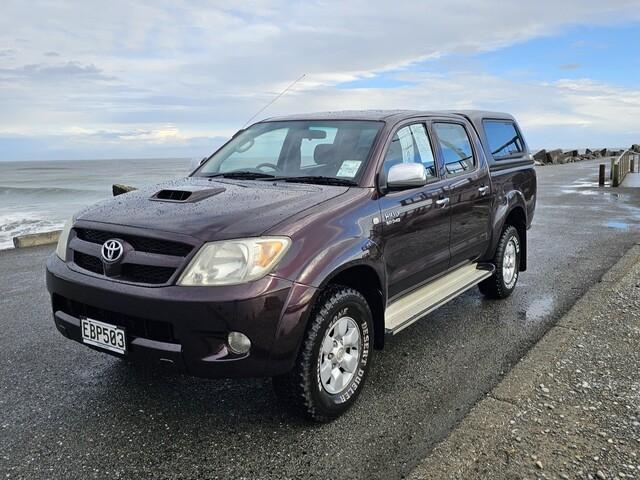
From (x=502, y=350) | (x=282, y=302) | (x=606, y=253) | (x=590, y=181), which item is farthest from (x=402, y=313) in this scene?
(x=590, y=181)

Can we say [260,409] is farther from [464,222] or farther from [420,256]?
[464,222]

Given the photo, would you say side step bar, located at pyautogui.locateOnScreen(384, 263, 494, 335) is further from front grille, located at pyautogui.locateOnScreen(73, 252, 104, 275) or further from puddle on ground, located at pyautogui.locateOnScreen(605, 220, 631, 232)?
puddle on ground, located at pyautogui.locateOnScreen(605, 220, 631, 232)

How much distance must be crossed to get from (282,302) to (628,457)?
6.22ft

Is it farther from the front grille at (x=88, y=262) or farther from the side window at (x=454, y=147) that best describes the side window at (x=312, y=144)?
the front grille at (x=88, y=262)

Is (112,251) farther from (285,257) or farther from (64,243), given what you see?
(285,257)

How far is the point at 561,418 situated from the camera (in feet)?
10.0

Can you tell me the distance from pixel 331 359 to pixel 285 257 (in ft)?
2.38

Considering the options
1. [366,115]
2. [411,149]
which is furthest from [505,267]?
[366,115]

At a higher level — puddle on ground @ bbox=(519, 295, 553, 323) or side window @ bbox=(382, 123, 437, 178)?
side window @ bbox=(382, 123, 437, 178)

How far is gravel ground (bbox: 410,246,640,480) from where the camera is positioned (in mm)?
2623

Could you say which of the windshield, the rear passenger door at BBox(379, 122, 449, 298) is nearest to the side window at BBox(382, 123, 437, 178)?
the rear passenger door at BBox(379, 122, 449, 298)

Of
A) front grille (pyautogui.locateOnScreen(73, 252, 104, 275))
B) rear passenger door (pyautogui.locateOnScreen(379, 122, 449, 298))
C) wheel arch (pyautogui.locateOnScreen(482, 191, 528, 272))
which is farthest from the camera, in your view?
wheel arch (pyautogui.locateOnScreen(482, 191, 528, 272))

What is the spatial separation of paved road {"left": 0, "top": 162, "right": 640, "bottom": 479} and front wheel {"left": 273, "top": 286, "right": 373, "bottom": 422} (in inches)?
6.3

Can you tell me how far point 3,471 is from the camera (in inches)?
106
